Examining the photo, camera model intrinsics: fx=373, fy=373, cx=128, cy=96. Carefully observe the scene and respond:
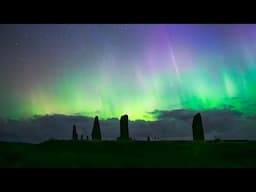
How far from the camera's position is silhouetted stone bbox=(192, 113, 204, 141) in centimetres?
722

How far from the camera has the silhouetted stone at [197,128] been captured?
7.22m

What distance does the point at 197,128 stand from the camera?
7.36 m

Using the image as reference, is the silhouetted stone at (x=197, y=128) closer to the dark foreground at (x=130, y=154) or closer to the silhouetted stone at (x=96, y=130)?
the dark foreground at (x=130, y=154)

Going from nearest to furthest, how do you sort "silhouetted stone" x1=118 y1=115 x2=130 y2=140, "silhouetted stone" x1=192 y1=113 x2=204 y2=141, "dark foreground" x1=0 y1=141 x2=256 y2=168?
1. "dark foreground" x1=0 y1=141 x2=256 y2=168
2. "silhouetted stone" x1=118 y1=115 x2=130 y2=140
3. "silhouetted stone" x1=192 y1=113 x2=204 y2=141

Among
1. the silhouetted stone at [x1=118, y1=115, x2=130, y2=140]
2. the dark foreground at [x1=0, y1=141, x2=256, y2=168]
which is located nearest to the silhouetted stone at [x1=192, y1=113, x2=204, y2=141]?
the dark foreground at [x1=0, y1=141, x2=256, y2=168]

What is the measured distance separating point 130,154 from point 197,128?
144 cm

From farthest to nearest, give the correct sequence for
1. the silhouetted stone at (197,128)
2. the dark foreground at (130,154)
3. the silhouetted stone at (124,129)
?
the silhouetted stone at (197,128) → the silhouetted stone at (124,129) → the dark foreground at (130,154)

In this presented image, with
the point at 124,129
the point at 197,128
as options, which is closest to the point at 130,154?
the point at 124,129

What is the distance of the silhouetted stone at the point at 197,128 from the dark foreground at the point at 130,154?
0.13m

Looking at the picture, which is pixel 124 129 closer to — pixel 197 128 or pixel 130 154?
pixel 130 154

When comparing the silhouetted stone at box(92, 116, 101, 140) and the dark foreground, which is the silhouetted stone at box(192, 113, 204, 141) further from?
the silhouetted stone at box(92, 116, 101, 140)

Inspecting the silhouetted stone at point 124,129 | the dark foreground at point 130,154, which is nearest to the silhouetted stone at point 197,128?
the dark foreground at point 130,154

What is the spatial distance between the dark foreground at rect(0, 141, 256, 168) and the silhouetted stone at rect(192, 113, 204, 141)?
132 millimetres
